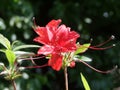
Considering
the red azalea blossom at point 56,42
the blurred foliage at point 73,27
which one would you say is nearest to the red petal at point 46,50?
Answer: the red azalea blossom at point 56,42

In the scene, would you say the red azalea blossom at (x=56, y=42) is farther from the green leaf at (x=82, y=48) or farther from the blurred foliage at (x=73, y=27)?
the blurred foliage at (x=73, y=27)

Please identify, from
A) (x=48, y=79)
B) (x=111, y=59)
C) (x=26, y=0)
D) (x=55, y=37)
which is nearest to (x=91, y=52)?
(x=111, y=59)

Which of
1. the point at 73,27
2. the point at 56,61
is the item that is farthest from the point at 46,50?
the point at 73,27

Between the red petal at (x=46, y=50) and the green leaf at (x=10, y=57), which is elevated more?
the green leaf at (x=10, y=57)

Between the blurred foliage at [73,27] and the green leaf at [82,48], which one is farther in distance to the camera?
the blurred foliage at [73,27]

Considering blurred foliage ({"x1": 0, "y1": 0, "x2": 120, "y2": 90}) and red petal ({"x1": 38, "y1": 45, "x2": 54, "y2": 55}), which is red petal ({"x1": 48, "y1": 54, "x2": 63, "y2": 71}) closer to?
red petal ({"x1": 38, "y1": 45, "x2": 54, "y2": 55})

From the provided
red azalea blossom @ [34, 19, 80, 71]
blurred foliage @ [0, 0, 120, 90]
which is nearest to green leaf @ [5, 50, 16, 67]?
red azalea blossom @ [34, 19, 80, 71]
